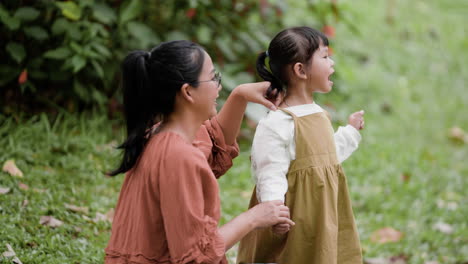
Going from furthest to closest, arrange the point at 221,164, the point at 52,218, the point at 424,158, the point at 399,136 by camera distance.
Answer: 1. the point at 399,136
2. the point at 424,158
3. the point at 52,218
4. the point at 221,164

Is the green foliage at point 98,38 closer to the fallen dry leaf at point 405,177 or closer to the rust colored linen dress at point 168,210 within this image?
the fallen dry leaf at point 405,177

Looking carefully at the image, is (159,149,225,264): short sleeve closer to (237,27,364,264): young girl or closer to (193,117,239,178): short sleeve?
(237,27,364,264): young girl

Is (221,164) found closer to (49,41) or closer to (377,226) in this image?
(377,226)

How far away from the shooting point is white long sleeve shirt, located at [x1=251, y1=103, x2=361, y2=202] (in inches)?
85.5

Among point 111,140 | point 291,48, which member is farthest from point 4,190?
point 291,48

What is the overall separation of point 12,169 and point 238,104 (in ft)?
5.93

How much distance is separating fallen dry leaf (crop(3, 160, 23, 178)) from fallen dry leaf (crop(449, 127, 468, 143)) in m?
4.34

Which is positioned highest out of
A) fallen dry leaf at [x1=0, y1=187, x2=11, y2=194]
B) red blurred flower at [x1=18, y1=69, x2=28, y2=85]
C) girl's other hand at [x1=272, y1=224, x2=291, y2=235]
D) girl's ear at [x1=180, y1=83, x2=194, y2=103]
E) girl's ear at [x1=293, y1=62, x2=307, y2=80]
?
girl's ear at [x1=293, y1=62, x2=307, y2=80]

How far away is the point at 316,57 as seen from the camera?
2.28m

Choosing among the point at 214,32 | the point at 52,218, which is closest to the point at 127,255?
the point at 52,218

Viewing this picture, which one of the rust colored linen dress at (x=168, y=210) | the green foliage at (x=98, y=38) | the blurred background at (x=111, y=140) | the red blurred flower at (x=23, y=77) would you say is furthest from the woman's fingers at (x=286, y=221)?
the red blurred flower at (x=23, y=77)

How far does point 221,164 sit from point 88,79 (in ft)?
7.59

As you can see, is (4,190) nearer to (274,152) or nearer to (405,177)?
(274,152)

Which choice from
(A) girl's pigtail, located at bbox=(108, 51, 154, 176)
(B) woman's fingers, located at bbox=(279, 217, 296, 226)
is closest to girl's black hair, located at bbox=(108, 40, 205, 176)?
(A) girl's pigtail, located at bbox=(108, 51, 154, 176)
